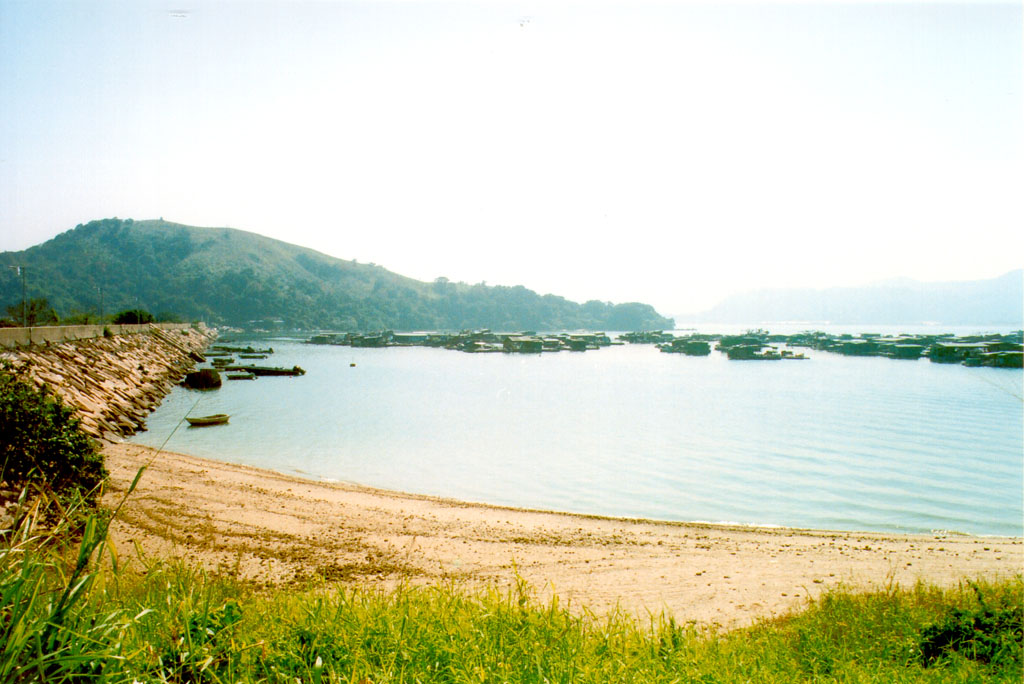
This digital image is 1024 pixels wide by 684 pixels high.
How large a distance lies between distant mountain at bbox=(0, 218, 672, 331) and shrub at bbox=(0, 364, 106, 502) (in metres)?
128

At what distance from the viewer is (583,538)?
496 inches

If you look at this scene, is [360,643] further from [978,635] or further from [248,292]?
[248,292]

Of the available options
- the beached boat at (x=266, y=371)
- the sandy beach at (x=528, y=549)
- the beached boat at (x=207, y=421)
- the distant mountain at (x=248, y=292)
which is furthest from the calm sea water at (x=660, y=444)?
the distant mountain at (x=248, y=292)

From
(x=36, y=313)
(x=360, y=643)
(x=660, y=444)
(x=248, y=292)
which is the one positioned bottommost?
(x=660, y=444)

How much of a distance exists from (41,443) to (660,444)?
2234 centimetres

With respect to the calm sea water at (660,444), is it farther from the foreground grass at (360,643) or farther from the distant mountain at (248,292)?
the distant mountain at (248,292)

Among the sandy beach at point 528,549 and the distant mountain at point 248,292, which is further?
the distant mountain at point 248,292

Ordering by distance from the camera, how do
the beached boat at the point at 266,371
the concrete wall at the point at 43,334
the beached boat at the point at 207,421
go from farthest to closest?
the beached boat at the point at 266,371 < the beached boat at the point at 207,421 < the concrete wall at the point at 43,334

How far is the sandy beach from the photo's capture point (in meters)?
9.22

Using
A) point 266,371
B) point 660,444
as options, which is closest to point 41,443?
point 660,444

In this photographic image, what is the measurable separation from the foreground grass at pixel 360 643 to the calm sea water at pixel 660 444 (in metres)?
0.97

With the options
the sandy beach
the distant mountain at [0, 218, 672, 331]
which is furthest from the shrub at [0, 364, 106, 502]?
the distant mountain at [0, 218, 672, 331]

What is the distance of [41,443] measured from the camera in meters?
7.90

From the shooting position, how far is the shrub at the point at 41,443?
764cm
